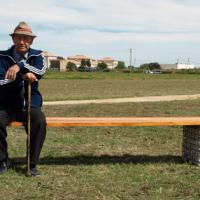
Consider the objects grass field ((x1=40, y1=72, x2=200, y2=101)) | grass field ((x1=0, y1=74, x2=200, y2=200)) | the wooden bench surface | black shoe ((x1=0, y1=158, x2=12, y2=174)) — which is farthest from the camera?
grass field ((x1=40, y1=72, x2=200, y2=101))

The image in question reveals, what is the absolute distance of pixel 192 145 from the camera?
255 inches

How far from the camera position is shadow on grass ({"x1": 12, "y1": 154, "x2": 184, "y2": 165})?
6449mm

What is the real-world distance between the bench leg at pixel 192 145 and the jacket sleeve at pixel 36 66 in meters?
2.15

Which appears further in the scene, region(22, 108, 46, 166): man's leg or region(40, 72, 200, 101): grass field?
region(40, 72, 200, 101): grass field

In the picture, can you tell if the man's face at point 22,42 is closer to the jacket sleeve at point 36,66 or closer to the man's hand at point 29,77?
the jacket sleeve at point 36,66

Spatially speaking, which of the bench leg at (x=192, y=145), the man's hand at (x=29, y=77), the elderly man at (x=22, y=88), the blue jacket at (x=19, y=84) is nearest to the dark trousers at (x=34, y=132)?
the elderly man at (x=22, y=88)

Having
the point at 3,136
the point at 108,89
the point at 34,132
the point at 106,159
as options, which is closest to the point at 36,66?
the point at 34,132

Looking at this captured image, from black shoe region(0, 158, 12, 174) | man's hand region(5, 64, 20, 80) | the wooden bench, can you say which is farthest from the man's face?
black shoe region(0, 158, 12, 174)

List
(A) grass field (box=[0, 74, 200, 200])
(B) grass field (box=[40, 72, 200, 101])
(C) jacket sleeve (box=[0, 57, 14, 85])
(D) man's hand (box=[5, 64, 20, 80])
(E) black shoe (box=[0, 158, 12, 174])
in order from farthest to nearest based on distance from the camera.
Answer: (B) grass field (box=[40, 72, 200, 101])
(E) black shoe (box=[0, 158, 12, 174])
(C) jacket sleeve (box=[0, 57, 14, 85])
(D) man's hand (box=[5, 64, 20, 80])
(A) grass field (box=[0, 74, 200, 200])

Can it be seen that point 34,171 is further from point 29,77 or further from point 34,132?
point 29,77

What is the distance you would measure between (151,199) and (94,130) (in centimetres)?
451

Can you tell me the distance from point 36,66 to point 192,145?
7.51 feet

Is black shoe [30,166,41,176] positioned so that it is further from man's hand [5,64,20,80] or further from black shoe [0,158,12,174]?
man's hand [5,64,20,80]

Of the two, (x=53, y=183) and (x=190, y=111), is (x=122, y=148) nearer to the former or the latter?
(x=53, y=183)
